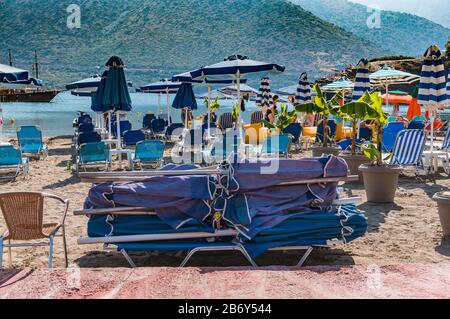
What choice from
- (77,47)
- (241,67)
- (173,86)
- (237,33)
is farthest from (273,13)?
(241,67)

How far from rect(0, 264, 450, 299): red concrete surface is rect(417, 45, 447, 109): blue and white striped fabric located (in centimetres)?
557

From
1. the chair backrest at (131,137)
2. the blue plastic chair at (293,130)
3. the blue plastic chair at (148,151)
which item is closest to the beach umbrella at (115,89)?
the chair backrest at (131,137)

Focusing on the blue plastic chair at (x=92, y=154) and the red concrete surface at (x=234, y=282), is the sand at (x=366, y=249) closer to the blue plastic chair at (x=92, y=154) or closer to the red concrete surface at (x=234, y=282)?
the red concrete surface at (x=234, y=282)

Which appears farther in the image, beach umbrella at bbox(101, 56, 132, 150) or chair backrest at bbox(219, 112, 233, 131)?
chair backrest at bbox(219, 112, 233, 131)

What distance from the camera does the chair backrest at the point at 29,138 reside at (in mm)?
11359

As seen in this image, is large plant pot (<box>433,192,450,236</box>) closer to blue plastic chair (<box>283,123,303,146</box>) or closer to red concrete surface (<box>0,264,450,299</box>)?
red concrete surface (<box>0,264,450,299</box>)

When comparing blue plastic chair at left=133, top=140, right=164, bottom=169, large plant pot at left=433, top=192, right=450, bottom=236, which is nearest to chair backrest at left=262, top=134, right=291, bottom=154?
blue plastic chair at left=133, top=140, right=164, bottom=169

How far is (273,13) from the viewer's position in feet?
416

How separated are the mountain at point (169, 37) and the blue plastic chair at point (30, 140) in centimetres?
9252

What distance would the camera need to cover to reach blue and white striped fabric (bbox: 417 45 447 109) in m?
8.75

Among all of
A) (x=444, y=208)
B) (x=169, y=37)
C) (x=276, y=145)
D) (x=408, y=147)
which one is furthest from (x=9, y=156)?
(x=169, y=37)

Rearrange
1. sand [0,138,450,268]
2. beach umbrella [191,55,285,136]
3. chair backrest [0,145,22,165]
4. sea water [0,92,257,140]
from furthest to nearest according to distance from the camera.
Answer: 1. sea water [0,92,257,140]
2. beach umbrella [191,55,285,136]
3. chair backrest [0,145,22,165]
4. sand [0,138,450,268]
